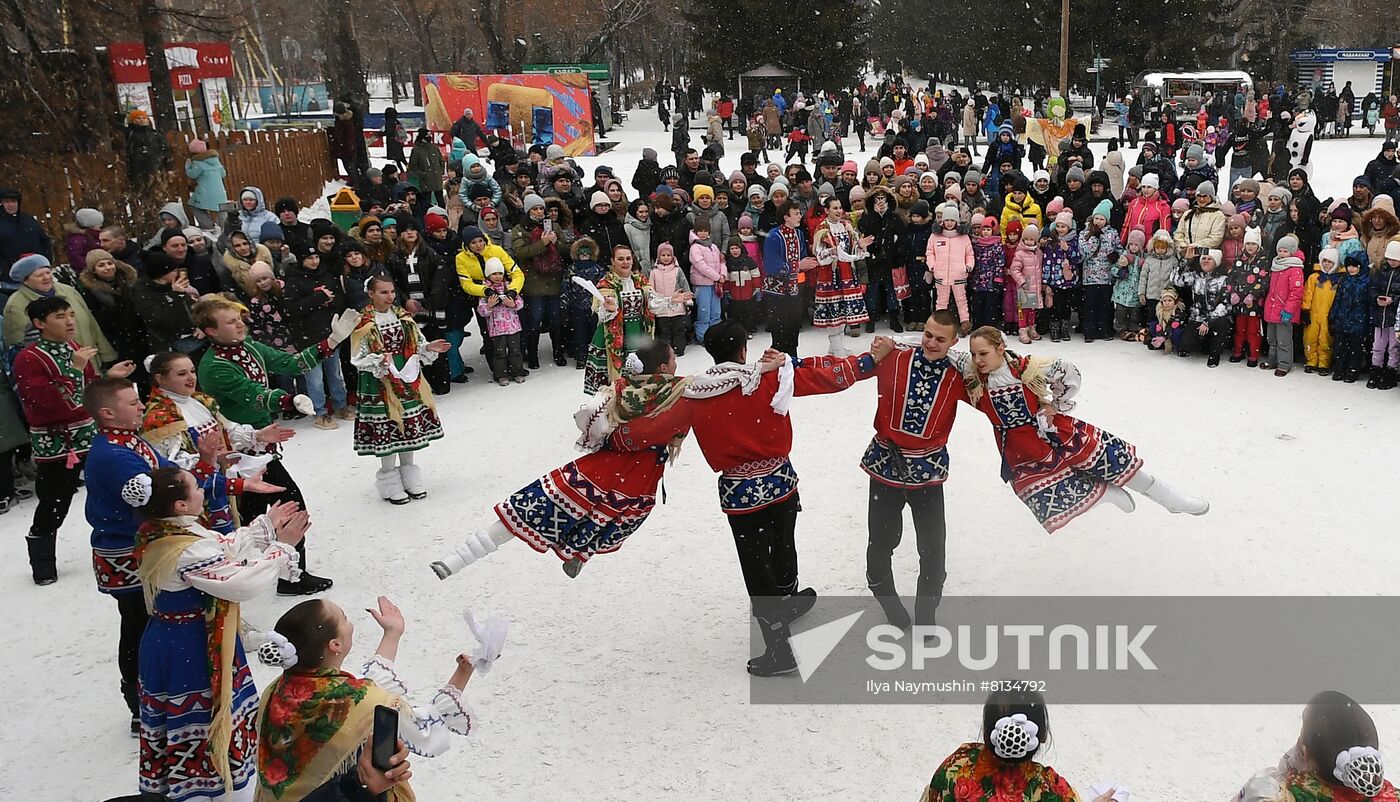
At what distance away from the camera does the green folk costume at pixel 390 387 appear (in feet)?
22.3

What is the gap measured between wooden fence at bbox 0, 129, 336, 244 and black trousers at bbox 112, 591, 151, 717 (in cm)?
955

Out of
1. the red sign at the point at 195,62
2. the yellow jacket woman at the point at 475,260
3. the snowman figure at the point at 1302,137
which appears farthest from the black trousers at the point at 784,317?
the red sign at the point at 195,62

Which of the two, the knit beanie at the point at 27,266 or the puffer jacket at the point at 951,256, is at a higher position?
the knit beanie at the point at 27,266

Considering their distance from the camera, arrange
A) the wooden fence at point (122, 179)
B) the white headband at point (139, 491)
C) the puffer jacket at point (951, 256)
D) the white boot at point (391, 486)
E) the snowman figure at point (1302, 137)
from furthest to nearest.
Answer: the snowman figure at point (1302, 137) → the wooden fence at point (122, 179) → the puffer jacket at point (951, 256) → the white boot at point (391, 486) → the white headband at point (139, 491)

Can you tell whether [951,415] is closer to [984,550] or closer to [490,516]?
[984,550]

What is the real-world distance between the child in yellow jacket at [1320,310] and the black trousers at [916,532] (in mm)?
5613

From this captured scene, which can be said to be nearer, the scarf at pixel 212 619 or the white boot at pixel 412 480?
the scarf at pixel 212 619

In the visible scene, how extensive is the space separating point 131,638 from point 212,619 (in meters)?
1.11

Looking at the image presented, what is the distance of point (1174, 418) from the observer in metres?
8.07

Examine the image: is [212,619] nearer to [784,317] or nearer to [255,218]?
[784,317]

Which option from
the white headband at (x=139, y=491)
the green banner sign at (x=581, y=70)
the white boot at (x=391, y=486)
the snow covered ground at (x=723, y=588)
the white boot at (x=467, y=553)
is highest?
the green banner sign at (x=581, y=70)

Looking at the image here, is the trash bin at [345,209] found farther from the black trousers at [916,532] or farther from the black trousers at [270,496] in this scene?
the black trousers at [916,532]

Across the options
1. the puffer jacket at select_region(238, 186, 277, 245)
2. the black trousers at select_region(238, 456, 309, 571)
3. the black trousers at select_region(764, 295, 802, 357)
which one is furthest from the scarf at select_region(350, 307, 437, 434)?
the puffer jacket at select_region(238, 186, 277, 245)

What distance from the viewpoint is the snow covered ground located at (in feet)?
14.1
